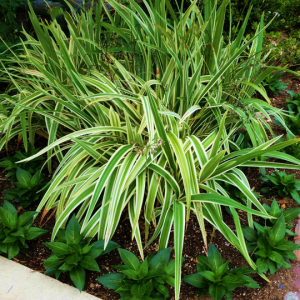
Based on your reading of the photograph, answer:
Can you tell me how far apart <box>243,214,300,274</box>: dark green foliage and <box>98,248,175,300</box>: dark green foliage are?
17.1 inches

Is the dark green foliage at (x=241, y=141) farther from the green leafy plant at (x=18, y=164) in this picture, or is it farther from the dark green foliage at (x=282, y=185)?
the green leafy plant at (x=18, y=164)

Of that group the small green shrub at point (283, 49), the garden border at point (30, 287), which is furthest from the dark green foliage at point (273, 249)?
the small green shrub at point (283, 49)

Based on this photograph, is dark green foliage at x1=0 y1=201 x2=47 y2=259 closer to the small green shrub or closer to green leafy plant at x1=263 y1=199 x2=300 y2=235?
green leafy plant at x1=263 y1=199 x2=300 y2=235

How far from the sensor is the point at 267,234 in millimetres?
1454

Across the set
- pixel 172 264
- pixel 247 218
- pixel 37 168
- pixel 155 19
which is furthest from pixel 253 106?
pixel 37 168

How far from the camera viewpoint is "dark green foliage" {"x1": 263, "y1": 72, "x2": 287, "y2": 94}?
2520 millimetres

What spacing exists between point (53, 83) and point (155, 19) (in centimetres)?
78

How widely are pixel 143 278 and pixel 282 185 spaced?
1002mm

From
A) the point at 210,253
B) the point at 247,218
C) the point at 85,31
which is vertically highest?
the point at 85,31

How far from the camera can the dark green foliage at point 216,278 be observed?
4.16ft

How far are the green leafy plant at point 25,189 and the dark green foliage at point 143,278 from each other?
0.70 m

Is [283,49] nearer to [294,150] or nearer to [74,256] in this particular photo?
[294,150]

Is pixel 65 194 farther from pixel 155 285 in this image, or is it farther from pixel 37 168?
pixel 155 285

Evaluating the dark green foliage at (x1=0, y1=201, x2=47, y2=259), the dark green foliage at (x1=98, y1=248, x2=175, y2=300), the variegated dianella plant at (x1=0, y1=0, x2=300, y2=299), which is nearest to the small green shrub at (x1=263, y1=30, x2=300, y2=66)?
the variegated dianella plant at (x1=0, y1=0, x2=300, y2=299)
